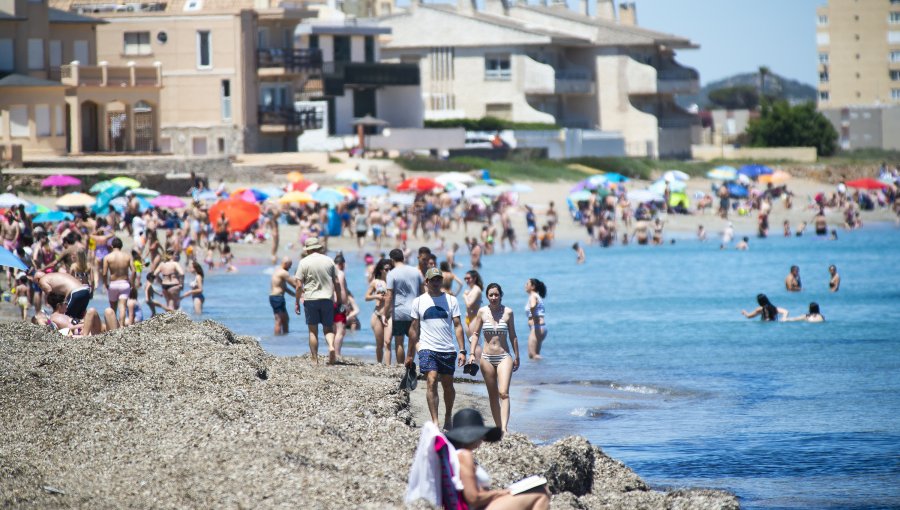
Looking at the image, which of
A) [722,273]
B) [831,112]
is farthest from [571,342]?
[831,112]

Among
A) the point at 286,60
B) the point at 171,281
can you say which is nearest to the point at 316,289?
the point at 171,281

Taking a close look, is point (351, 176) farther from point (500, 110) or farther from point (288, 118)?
point (500, 110)

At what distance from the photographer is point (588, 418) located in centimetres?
1544

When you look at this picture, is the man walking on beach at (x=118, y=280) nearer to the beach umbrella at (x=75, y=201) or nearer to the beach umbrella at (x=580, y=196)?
the beach umbrella at (x=75, y=201)

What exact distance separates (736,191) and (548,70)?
59.1 ft

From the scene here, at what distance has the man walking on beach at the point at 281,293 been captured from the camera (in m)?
19.8

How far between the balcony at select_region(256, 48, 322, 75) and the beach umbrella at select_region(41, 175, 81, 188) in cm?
1704

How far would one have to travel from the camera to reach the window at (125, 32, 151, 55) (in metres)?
52.3

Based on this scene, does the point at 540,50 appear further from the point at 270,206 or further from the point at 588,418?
the point at 588,418

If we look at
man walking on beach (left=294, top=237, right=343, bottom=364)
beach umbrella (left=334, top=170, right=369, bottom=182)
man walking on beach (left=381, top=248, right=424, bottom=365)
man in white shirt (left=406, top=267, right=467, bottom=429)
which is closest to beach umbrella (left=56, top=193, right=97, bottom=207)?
beach umbrella (left=334, top=170, right=369, bottom=182)

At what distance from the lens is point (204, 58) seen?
5297 centimetres

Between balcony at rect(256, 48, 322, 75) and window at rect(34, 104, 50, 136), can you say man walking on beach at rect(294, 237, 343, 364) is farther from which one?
balcony at rect(256, 48, 322, 75)

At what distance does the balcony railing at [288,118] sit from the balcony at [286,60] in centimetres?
152

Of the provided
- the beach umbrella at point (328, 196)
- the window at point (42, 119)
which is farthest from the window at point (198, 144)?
the beach umbrella at point (328, 196)
